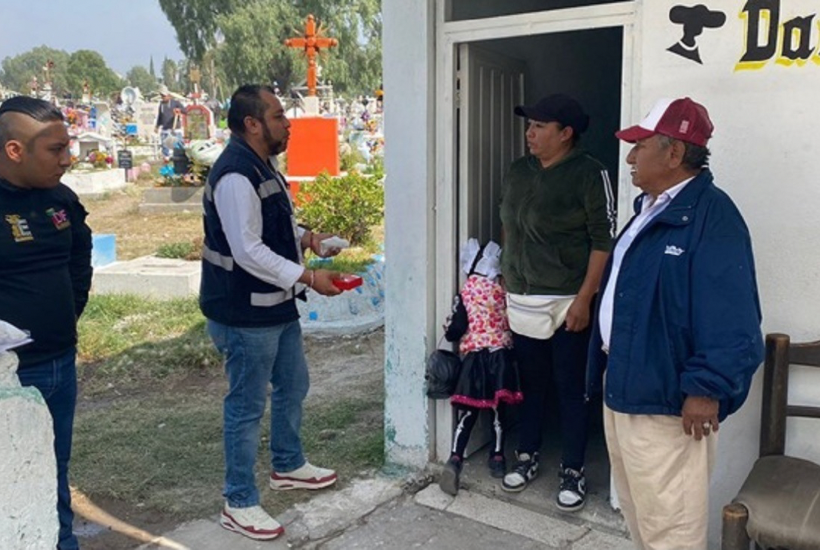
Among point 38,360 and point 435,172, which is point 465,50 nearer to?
point 435,172

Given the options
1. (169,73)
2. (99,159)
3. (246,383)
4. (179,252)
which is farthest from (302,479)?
(169,73)

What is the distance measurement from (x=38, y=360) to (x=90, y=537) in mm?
1153

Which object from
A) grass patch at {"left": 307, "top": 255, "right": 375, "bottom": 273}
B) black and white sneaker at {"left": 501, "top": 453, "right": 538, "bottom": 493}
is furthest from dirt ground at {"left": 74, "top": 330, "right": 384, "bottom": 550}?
black and white sneaker at {"left": 501, "top": 453, "right": 538, "bottom": 493}

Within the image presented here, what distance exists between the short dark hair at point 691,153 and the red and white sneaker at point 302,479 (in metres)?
2.35

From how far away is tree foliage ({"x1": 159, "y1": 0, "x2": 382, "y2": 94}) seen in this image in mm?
40781

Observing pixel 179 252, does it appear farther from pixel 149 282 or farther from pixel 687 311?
pixel 687 311

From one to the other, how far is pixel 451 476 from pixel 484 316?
2.56 ft

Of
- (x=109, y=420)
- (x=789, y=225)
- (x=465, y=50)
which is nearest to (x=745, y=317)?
(x=789, y=225)

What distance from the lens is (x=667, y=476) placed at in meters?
2.54

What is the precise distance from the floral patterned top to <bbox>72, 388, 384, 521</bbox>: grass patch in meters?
0.94

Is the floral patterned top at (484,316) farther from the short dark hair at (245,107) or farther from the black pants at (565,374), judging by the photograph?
the short dark hair at (245,107)

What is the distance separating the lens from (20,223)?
2754 millimetres

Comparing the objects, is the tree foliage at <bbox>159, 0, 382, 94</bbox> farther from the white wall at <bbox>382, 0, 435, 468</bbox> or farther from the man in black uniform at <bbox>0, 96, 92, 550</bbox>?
the man in black uniform at <bbox>0, 96, 92, 550</bbox>

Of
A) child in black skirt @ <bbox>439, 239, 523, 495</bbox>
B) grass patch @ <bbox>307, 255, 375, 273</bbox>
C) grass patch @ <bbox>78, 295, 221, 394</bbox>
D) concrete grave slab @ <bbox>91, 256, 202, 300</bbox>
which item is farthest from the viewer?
concrete grave slab @ <bbox>91, 256, 202, 300</bbox>
